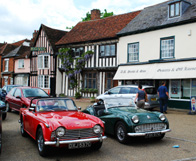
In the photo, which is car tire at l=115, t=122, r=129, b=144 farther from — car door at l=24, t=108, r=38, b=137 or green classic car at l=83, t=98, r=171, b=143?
car door at l=24, t=108, r=38, b=137

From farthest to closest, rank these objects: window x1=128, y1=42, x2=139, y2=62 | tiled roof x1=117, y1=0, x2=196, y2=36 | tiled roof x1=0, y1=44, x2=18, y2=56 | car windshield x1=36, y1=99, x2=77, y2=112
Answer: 1. tiled roof x1=0, y1=44, x2=18, y2=56
2. window x1=128, y1=42, x2=139, y2=62
3. tiled roof x1=117, y1=0, x2=196, y2=36
4. car windshield x1=36, y1=99, x2=77, y2=112

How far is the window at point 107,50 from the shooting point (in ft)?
65.4

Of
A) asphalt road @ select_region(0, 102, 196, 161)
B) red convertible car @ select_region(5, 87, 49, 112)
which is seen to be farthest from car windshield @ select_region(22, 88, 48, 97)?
asphalt road @ select_region(0, 102, 196, 161)

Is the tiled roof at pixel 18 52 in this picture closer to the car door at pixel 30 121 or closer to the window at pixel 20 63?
the window at pixel 20 63

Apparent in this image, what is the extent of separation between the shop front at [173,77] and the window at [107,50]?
2.89 metres

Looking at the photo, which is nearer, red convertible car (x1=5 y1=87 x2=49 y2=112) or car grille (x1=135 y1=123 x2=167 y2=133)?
car grille (x1=135 y1=123 x2=167 y2=133)

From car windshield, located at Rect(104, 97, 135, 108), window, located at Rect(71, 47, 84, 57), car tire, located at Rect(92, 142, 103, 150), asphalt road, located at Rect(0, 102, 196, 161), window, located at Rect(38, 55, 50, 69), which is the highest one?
window, located at Rect(71, 47, 84, 57)

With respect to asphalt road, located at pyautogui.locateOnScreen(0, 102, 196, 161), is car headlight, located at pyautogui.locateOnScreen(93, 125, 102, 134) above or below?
above

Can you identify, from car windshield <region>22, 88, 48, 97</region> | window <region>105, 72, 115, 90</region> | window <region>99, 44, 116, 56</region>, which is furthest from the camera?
window <region>105, 72, 115, 90</region>

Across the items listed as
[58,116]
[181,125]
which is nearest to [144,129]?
[58,116]

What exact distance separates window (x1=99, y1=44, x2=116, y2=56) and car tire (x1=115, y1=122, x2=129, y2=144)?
1339 cm

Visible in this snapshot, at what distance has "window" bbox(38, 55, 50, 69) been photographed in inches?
1042

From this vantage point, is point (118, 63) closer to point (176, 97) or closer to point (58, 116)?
point (176, 97)

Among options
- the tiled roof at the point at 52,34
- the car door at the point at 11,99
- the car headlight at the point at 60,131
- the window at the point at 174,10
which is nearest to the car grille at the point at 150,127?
the car headlight at the point at 60,131
